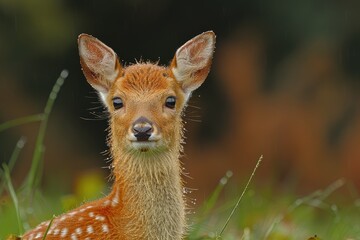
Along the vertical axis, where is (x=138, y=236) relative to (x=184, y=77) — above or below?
below

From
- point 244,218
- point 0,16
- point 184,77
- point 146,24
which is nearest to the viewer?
point 184,77

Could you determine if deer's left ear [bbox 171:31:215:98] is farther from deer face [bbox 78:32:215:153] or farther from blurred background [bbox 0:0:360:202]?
blurred background [bbox 0:0:360:202]

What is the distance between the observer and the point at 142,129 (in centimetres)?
498

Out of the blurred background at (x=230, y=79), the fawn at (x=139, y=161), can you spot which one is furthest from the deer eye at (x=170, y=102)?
the blurred background at (x=230, y=79)

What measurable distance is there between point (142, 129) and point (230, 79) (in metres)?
8.70

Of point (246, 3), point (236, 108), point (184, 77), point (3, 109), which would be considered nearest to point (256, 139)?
point (236, 108)

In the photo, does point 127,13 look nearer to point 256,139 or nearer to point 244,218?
point 256,139

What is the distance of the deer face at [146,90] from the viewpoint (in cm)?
509

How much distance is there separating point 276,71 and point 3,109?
3100mm

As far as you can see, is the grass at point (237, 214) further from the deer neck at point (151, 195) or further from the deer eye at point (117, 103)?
the deer eye at point (117, 103)

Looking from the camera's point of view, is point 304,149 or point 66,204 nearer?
point 66,204

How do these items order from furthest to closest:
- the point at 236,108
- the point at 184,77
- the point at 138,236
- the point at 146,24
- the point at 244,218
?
1. the point at 236,108
2. the point at 146,24
3. the point at 244,218
4. the point at 184,77
5. the point at 138,236

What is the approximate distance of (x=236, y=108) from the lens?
13.8m

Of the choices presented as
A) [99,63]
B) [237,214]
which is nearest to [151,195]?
[99,63]
